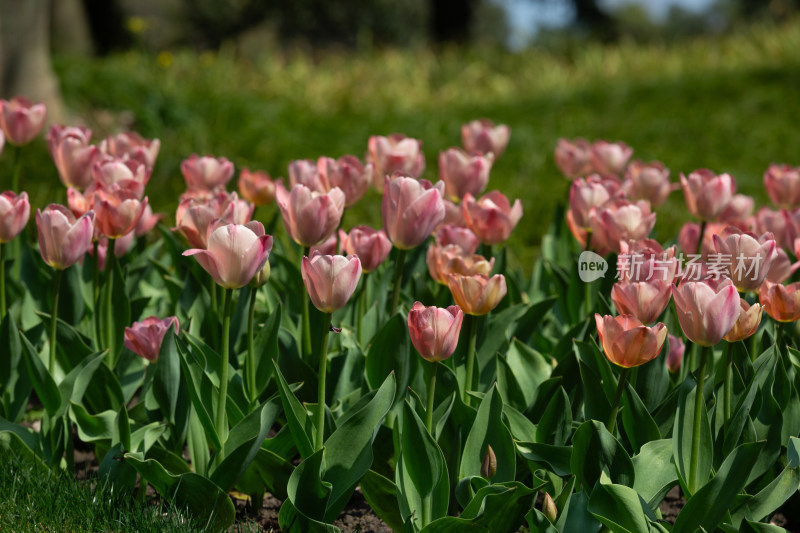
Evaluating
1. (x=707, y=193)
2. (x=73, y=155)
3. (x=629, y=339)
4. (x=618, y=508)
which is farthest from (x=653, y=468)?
(x=73, y=155)

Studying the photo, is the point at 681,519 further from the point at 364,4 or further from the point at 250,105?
the point at 364,4

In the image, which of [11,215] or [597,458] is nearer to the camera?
[597,458]

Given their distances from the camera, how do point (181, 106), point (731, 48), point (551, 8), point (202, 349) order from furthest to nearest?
point (551, 8) < point (731, 48) < point (181, 106) < point (202, 349)

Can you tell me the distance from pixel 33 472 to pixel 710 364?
1.77 m

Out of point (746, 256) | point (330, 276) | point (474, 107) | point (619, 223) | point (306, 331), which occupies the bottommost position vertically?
point (474, 107)

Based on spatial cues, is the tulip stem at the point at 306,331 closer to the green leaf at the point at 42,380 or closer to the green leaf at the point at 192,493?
the green leaf at the point at 192,493

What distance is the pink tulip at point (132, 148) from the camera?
2.88 meters

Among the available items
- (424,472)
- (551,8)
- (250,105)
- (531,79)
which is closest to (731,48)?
(531,79)

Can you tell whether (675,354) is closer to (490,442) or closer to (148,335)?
(490,442)

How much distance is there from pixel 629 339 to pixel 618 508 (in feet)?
1.12

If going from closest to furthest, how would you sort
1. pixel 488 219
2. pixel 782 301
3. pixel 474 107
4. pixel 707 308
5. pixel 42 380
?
1. pixel 707 308
2. pixel 782 301
3. pixel 42 380
4. pixel 488 219
5. pixel 474 107

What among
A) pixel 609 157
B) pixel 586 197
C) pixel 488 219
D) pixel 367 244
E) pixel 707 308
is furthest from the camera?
pixel 609 157

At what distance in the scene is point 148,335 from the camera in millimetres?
2166

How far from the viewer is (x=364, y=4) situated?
60.2 ft
